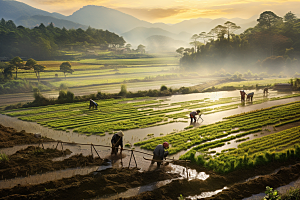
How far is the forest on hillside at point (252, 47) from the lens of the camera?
98.6 metres

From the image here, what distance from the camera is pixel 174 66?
378 ft

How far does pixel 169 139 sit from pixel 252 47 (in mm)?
104331

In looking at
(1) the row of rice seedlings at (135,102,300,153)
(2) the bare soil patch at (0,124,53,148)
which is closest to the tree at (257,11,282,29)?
(1) the row of rice seedlings at (135,102,300,153)

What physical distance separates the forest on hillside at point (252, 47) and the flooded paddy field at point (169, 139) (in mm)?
73670

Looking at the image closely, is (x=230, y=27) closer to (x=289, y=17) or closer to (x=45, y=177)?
(x=289, y=17)

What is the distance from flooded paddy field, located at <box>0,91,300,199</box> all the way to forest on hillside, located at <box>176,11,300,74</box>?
73670mm

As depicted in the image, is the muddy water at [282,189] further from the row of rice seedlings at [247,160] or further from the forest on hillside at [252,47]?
the forest on hillside at [252,47]

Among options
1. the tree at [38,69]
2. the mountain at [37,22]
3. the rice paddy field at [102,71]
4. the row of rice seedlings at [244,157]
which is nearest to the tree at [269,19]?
the rice paddy field at [102,71]

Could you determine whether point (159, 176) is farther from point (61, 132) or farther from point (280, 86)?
point (280, 86)

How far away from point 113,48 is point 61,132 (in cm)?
9512

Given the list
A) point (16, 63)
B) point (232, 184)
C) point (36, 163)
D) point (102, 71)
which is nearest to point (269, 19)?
point (102, 71)

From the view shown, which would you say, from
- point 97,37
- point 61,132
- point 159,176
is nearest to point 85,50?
point 97,37

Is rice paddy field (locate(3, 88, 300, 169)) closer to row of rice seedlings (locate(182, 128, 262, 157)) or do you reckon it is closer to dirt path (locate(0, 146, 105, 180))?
row of rice seedlings (locate(182, 128, 262, 157))

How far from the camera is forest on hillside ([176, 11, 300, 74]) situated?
98.6m
